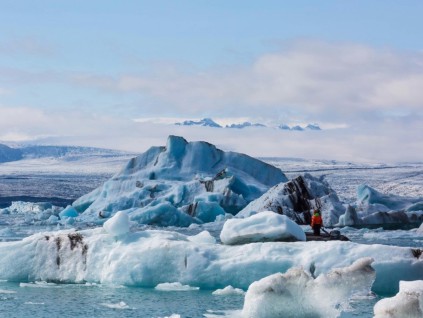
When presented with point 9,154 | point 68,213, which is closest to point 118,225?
point 68,213

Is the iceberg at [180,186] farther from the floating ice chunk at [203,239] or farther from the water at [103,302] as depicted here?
the water at [103,302]

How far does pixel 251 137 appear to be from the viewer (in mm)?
116688

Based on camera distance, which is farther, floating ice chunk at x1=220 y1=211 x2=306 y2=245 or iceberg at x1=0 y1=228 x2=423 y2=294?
floating ice chunk at x1=220 y1=211 x2=306 y2=245

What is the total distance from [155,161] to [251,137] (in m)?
86.2

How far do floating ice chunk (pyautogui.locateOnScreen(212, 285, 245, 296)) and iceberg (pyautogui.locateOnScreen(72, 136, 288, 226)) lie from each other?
13.8 metres

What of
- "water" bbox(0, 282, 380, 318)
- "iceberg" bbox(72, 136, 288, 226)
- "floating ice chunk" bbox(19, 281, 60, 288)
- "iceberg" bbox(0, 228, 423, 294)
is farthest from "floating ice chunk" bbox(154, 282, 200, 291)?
"iceberg" bbox(72, 136, 288, 226)

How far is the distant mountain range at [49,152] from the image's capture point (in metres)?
93.7

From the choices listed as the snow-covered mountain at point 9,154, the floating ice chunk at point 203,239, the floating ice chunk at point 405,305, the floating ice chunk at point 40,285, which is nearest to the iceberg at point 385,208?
the floating ice chunk at point 203,239

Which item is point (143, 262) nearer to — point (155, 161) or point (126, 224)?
point (126, 224)

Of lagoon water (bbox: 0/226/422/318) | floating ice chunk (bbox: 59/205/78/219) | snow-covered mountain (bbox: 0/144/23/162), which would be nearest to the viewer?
lagoon water (bbox: 0/226/422/318)

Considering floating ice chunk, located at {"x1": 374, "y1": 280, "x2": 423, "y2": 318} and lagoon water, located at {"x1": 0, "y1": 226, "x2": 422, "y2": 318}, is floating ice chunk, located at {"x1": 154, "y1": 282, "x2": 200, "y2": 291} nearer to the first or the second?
lagoon water, located at {"x1": 0, "y1": 226, "x2": 422, "y2": 318}

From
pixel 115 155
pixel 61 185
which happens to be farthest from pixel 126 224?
pixel 115 155

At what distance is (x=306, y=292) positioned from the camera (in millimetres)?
8453

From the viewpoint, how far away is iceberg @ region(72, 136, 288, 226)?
25734mm
